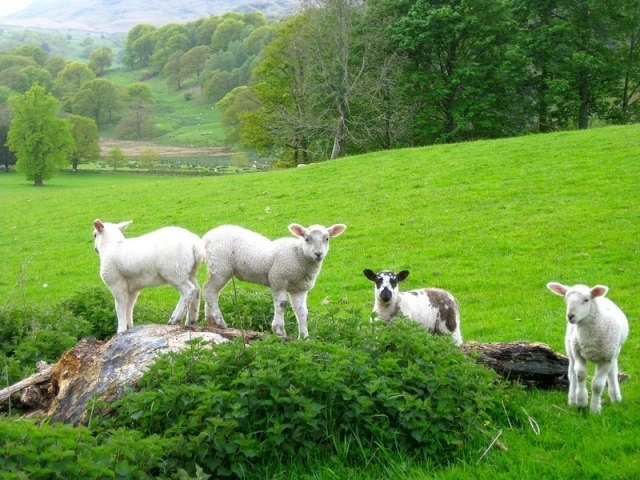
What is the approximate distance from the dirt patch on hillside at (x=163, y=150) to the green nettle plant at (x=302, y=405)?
99.9 m

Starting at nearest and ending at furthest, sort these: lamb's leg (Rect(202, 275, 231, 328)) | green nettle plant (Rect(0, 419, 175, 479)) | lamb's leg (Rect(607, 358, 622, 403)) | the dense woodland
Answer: green nettle plant (Rect(0, 419, 175, 479))
lamb's leg (Rect(607, 358, 622, 403))
lamb's leg (Rect(202, 275, 231, 328))
the dense woodland

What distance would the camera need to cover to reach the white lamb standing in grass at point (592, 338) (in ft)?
22.7

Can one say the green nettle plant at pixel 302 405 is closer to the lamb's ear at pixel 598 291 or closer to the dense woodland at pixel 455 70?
the lamb's ear at pixel 598 291

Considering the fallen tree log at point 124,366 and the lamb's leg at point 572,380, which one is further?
the lamb's leg at point 572,380

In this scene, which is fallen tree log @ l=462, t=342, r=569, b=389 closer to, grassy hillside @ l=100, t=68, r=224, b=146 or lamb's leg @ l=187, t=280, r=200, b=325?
lamb's leg @ l=187, t=280, r=200, b=325

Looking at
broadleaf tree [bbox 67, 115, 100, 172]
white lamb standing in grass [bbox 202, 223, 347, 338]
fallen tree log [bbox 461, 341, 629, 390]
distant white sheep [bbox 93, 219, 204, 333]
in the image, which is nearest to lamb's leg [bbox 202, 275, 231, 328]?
white lamb standing in grass [bbox 202, 223, 347, 338]

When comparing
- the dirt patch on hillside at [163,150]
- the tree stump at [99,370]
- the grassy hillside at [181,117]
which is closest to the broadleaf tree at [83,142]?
the dirt patch on hillside at [163,150]

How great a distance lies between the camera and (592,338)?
6.93m

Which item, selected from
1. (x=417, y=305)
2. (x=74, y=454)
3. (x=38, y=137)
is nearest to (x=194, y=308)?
(x=417, y=305)

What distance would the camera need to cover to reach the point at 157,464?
5066mm

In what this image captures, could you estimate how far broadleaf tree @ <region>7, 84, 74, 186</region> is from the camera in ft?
213

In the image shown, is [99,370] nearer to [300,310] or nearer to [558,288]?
[300,310]

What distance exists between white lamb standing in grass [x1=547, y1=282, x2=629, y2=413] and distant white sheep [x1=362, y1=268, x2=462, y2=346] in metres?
2.37

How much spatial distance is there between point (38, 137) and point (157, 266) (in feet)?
210
